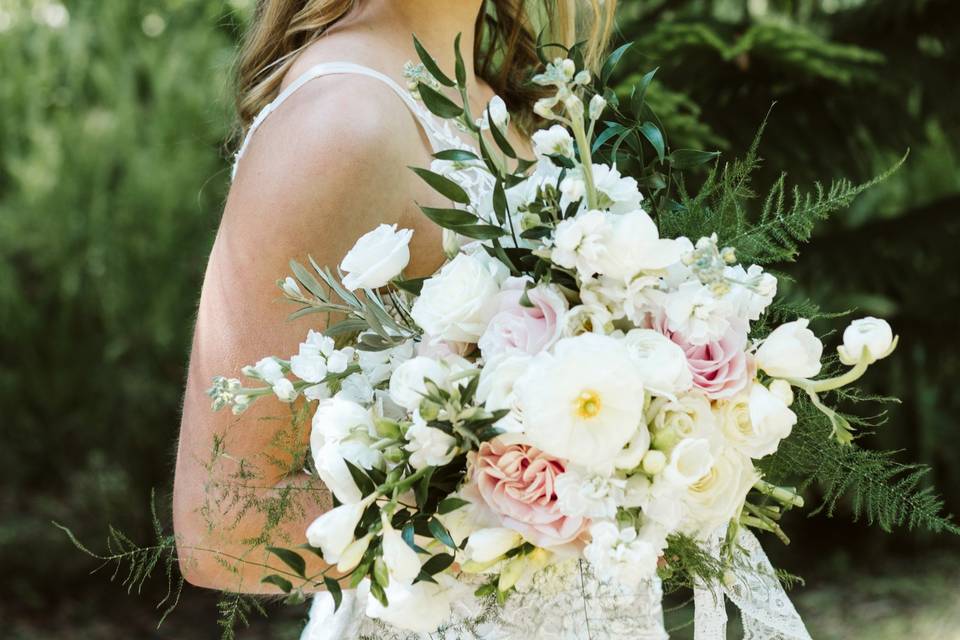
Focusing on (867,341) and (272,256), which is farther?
(272,256)

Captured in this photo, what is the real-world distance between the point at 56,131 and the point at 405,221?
4632 millimetres

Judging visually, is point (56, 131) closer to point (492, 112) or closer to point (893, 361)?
point (893, 361)

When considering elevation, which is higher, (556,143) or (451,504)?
(556,143)

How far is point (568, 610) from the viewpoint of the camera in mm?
1594

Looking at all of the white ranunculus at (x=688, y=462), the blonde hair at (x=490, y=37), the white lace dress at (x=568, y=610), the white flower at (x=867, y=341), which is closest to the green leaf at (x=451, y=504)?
the white ranunculus at (x=688, y=462)

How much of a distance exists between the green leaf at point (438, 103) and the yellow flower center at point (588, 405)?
35 centimetres

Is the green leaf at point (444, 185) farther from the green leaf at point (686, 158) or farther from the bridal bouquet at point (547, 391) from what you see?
the green leaf at point (686, 158)

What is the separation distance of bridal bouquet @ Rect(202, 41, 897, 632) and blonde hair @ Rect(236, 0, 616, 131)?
2.10ft

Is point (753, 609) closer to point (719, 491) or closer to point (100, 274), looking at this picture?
point (719, 491)

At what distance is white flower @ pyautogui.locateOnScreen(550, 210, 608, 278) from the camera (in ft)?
3.59

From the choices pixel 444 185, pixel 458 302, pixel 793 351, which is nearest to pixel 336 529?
pixel 458 302

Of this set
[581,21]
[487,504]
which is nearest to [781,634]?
[487,504]

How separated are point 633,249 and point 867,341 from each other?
0.91 ft

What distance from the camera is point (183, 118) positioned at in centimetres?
566
